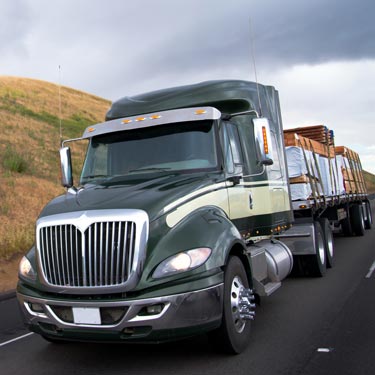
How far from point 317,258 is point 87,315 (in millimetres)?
5935

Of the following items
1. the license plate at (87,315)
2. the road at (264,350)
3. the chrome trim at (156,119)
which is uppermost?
the chrome trim at (156,119)

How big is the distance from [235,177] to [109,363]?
2.44m

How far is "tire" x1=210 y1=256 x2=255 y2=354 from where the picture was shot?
4.81 metres

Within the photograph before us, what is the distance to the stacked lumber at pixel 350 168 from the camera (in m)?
14.3

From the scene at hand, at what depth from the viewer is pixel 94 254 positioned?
4.39 metres

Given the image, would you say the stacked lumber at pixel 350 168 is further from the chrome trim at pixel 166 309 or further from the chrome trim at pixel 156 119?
the chrome trim at pixel 166 309

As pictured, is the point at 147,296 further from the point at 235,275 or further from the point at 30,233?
the point at 30,233

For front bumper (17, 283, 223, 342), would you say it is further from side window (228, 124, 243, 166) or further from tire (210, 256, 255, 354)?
side window (228, 124, 243, 166)

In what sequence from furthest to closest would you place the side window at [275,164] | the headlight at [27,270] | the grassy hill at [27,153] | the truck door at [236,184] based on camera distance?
the grassy hill at [27,153], the side window at [275,164], the truck door at [236,184], the headlight at [27,270]

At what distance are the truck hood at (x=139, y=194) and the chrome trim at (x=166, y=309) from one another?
746 mm

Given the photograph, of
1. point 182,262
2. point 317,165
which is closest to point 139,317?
point 182,262

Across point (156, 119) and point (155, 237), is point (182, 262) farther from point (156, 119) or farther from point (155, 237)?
point (156, 119)

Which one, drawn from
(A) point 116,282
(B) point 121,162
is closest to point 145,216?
(A) point 116,282

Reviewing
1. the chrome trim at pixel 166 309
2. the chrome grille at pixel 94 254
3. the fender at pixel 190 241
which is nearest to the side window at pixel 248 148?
the fender at pixel 190 241
